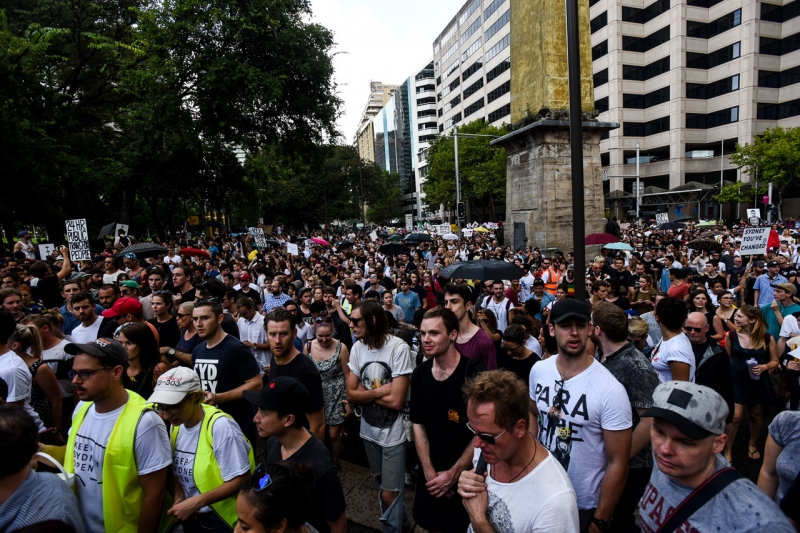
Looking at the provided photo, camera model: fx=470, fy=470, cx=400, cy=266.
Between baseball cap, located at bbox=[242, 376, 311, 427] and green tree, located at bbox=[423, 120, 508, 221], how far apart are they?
4599 centimetres

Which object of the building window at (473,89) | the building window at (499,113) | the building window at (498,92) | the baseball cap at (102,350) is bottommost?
the baseball cap at (102,350)

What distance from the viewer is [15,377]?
125 inches

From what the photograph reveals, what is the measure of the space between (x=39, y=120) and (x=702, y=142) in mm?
51216

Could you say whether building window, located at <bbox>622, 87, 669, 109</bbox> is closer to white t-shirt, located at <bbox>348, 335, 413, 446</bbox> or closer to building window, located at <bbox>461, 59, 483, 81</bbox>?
building window, located at <bbox>461, 59, 483, 81</bbox>

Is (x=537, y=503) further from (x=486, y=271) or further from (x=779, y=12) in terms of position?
(x=779, y=12)

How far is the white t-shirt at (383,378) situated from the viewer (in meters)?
3.57

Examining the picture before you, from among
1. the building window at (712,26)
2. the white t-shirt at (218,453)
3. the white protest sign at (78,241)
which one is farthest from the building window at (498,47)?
the white t-shirt at (218,453)

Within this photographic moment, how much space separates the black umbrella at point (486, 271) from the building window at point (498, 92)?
55699 millimetres

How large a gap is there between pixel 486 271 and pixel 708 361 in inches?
128

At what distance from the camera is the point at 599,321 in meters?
3.30

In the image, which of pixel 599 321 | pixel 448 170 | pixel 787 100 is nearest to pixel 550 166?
pixel 599 321

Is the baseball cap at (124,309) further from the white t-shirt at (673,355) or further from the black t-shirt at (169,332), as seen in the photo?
the white t-shirt at (673,355)

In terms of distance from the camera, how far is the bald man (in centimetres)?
418

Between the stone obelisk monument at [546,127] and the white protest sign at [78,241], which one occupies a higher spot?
the stone obelisk monument at [546,127]
